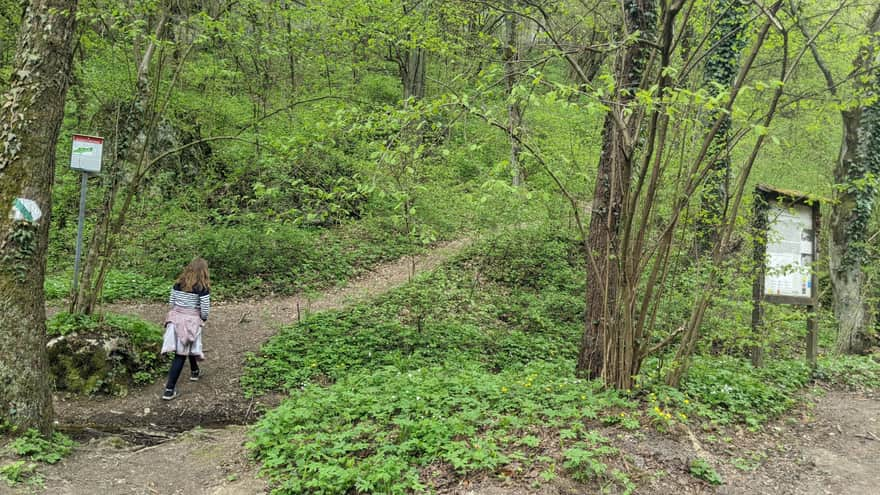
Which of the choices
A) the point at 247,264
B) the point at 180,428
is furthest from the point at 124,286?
the point at 180,428

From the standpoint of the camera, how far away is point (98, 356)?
7012 mm

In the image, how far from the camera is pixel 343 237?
1494 cm

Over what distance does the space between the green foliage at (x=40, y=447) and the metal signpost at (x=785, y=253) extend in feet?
24.1

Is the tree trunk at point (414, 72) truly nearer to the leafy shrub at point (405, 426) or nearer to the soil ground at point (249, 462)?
the soil ground at point (249, 462)

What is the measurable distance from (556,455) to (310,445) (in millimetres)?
1974

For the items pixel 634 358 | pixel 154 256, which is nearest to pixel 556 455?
pixel 634 358

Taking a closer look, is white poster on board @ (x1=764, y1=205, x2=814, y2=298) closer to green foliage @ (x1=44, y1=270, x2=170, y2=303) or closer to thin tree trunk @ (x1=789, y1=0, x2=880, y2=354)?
thin tree trunk @ (x1=789, y1=0, x2=880, y2=354)

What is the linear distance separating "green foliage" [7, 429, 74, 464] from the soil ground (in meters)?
0.09

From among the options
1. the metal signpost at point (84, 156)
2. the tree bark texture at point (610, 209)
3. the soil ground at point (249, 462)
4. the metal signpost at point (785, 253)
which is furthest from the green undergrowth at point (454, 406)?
the metal signpost at point (84, 156)

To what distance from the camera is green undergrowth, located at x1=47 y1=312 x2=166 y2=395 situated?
22.4 feet

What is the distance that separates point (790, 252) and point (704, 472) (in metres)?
4.28

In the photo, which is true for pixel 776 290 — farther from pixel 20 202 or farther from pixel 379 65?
pixel 379 65

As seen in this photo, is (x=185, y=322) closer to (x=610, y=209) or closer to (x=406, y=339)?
(x=406, y=339)

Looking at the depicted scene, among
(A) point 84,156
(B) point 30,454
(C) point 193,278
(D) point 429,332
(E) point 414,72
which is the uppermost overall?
(E) point 414,72
